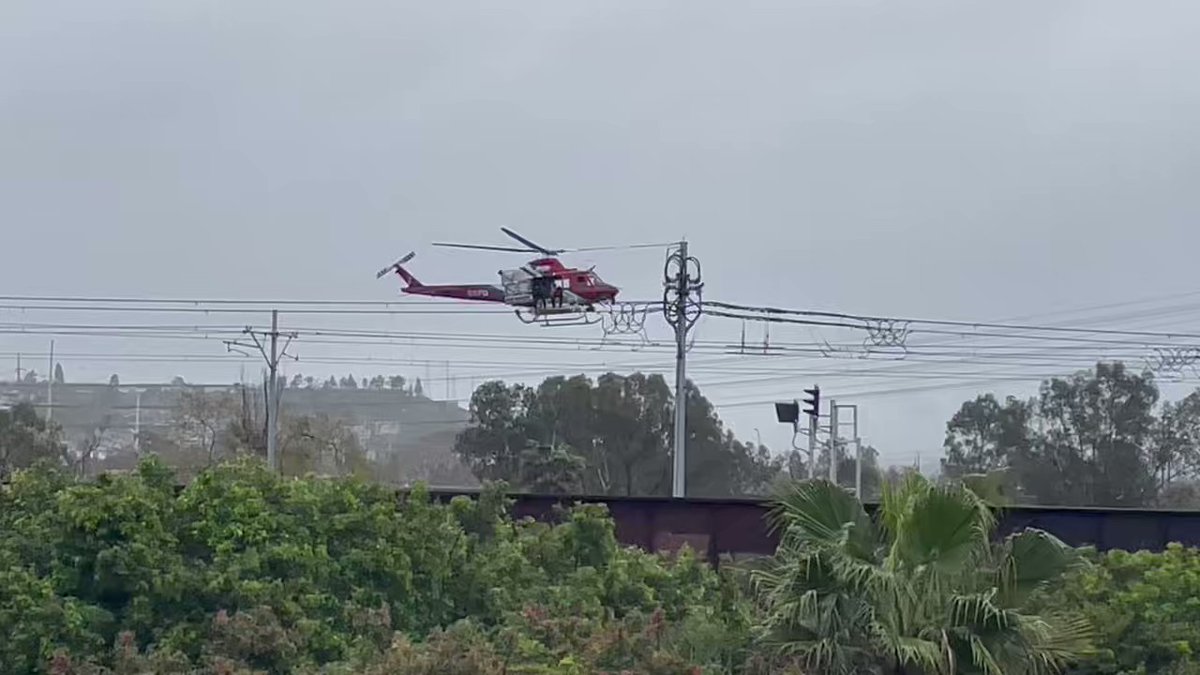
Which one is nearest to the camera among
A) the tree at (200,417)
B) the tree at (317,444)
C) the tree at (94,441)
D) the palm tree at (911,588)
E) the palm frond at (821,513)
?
the palm tree at (911,588)

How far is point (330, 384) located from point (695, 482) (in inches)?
1064

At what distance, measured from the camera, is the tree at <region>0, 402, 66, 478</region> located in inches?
2055

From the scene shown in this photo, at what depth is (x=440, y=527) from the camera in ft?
52.4

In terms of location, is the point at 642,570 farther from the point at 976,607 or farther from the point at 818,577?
the point at 976,607

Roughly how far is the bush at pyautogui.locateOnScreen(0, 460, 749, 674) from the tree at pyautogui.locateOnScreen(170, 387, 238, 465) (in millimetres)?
53903

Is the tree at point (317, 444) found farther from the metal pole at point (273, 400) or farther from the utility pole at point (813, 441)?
the utility pole at point (813, 441)

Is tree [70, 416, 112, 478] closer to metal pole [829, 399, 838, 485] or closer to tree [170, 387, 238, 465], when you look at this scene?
tree [170, 387, 238, 465]

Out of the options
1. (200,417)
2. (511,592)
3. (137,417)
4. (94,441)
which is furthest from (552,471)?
(511,592)

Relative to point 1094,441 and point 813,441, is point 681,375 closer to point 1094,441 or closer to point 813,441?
point 813,441

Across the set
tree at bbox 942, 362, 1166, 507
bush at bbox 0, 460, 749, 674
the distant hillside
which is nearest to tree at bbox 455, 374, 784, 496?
the distant hillside

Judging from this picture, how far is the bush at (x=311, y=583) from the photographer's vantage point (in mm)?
13109

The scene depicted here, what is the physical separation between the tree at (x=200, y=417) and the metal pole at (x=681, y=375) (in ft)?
107

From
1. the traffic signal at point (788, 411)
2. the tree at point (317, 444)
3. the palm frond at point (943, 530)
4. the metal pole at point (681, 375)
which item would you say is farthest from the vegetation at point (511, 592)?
the tree at point (317, 444)

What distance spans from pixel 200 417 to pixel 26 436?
52.4ft
